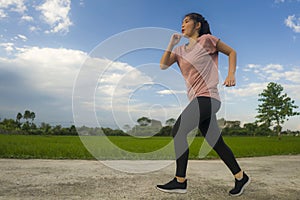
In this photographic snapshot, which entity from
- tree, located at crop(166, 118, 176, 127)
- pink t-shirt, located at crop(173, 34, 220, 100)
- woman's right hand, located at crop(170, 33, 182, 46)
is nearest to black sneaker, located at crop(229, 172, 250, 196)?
pink t-shirt, located at crop(173, 34, 220, 100)

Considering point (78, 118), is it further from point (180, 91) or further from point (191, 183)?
point (191, 183)

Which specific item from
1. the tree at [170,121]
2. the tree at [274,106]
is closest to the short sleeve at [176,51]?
the tree at [170,121]

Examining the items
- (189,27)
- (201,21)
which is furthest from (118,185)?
(201,21)

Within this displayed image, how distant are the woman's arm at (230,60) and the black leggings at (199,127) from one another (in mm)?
216

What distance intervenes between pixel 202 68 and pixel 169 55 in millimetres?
427

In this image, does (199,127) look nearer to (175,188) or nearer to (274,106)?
(175,188)

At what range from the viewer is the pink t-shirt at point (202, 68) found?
8.68 ft

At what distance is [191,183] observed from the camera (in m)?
3.15

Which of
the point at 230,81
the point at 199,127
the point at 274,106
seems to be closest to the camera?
the point at 230,81

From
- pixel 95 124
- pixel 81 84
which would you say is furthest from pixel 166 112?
pixel 81 84

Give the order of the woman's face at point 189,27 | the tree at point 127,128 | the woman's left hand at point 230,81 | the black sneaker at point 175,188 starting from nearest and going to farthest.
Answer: the woman's left hand at point 230,81, the black sneaker at point 175,188, the woman's face at point 189,27, the tree at point 127,128

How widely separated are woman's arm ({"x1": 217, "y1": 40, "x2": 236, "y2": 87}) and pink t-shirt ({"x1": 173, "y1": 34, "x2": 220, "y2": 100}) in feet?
0.18

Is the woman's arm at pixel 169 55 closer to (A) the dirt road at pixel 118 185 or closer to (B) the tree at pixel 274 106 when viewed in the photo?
(A) the dirt road at pixel 118 185

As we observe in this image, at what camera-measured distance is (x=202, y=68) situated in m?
2.69
